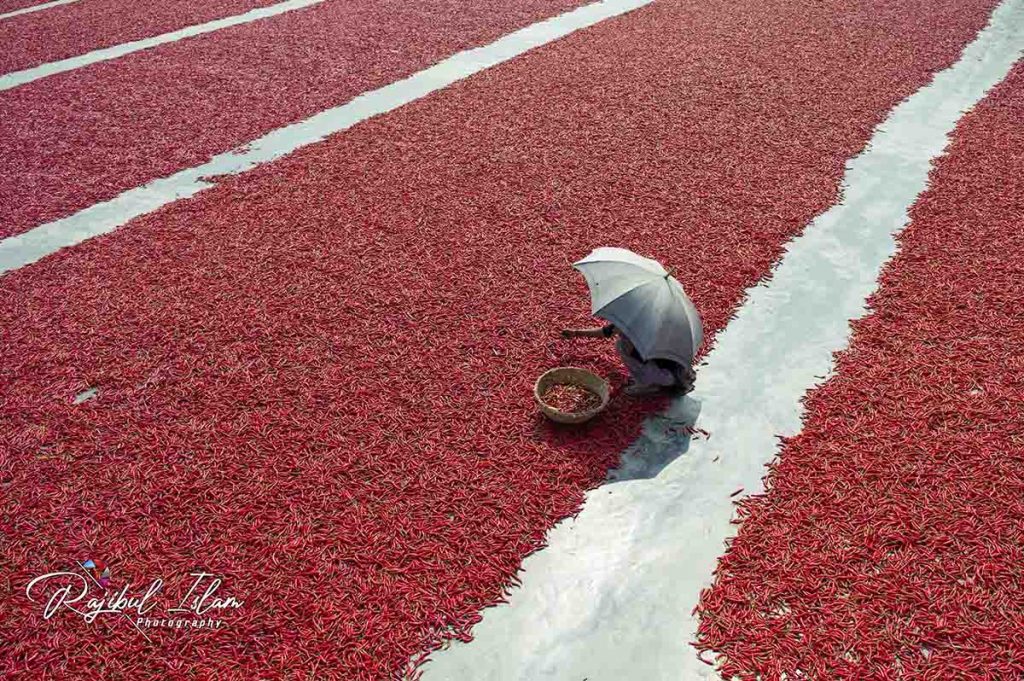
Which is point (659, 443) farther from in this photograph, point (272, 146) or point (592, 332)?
point (272, 146)

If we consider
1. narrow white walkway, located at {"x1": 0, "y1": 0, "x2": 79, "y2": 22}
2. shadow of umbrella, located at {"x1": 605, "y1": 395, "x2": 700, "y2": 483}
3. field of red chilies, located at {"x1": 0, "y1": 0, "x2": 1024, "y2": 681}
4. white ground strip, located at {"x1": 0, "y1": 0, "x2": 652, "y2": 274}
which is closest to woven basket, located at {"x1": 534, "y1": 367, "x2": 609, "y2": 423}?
field of red chilies, located at {"x1": 0, "y1": 0, "x2": 1024, "y2": 681}

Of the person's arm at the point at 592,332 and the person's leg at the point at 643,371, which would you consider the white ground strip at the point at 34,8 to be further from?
the person's leg at the point at 643,371

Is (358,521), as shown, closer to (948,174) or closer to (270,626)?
(270,626)

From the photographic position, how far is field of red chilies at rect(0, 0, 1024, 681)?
4168mm

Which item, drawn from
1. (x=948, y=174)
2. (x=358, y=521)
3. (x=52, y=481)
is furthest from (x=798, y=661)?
(x=948, y=174)

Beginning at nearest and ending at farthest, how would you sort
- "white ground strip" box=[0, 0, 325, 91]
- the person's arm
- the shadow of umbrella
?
the shadow of umbrella, the person's arm, "white ground strip" box=[0, 0, 325, 91]

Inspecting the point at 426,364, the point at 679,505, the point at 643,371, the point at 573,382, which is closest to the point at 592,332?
the point at 573,382

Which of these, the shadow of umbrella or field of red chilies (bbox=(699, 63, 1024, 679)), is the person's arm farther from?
field of red chilies (bbox=(699, 63, 1024, 679))

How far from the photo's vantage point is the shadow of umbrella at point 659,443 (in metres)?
5.07

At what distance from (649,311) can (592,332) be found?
0.84 meters

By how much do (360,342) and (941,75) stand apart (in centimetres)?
1081

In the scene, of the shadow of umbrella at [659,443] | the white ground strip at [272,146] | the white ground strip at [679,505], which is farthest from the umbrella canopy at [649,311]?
the white ground strip at [272,146]

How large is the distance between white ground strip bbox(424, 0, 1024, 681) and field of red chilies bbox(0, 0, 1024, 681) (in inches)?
6.3

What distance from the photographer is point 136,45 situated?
44.2ft
